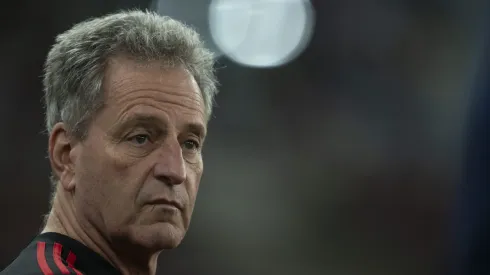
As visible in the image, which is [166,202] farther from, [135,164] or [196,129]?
[196,129]

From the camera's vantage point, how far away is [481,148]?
152cm

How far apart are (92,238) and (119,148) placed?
10.9 inches

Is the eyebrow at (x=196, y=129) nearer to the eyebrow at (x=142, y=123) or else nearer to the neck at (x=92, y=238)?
the eyebrow at (x=142, y=123)

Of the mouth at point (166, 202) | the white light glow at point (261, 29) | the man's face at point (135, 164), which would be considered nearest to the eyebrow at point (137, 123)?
the man's face at point (135, 164)

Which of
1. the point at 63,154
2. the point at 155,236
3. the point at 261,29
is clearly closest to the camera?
the point at 155,236

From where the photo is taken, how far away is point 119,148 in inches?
86.4

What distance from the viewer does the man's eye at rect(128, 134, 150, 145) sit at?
221cm

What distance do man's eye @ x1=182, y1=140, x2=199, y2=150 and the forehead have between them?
2.6 inches

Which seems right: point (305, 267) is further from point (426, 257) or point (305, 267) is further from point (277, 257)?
point (426, 257)

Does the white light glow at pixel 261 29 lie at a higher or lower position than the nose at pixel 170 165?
higher

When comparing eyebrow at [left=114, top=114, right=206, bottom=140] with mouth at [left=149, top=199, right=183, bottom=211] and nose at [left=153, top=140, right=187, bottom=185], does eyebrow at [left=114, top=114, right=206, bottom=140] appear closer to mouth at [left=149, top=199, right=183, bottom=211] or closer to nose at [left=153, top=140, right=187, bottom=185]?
nose at [left=153, top=140, right=187, bottom=185]

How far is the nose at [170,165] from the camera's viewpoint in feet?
7.14

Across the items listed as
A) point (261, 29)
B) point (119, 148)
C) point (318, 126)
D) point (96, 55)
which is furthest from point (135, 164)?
point (261, 29)

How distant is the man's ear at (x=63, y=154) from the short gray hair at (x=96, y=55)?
33 millimetres
